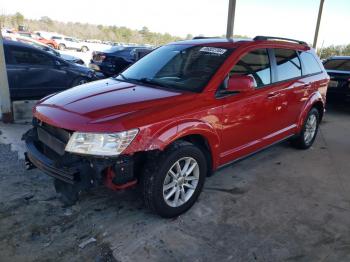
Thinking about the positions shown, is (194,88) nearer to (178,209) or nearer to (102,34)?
(178,209)

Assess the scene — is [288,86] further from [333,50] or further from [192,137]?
[333,50]

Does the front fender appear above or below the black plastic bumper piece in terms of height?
above

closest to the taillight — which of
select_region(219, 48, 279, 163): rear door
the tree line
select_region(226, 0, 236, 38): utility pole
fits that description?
select_region(226, 0, 236, 38): utility pole

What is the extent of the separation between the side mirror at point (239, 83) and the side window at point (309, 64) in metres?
2.03

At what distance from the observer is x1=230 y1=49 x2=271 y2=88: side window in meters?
3.79

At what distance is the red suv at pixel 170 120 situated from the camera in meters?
2.79

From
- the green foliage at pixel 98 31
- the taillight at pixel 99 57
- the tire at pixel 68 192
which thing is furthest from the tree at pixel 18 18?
the tire at pixel 68 192

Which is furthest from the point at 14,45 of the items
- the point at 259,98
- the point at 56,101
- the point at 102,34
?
the point at 102,34

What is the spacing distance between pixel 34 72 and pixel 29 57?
1.13 feet

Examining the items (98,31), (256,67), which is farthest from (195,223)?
(98,31)

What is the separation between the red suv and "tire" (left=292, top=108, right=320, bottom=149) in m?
0.74

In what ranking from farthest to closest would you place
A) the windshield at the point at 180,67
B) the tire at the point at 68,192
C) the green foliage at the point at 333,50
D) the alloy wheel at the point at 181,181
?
the green foliage at the point at 333,50, the windshield at the point at 180,67, the alloy wheel at the point at 181,181, the tire at the point at 68,192

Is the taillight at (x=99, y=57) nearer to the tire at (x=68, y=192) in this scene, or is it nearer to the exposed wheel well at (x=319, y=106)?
the exposed wheel well at (x=319, y=106)

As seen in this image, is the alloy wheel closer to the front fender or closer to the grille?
the front fender
